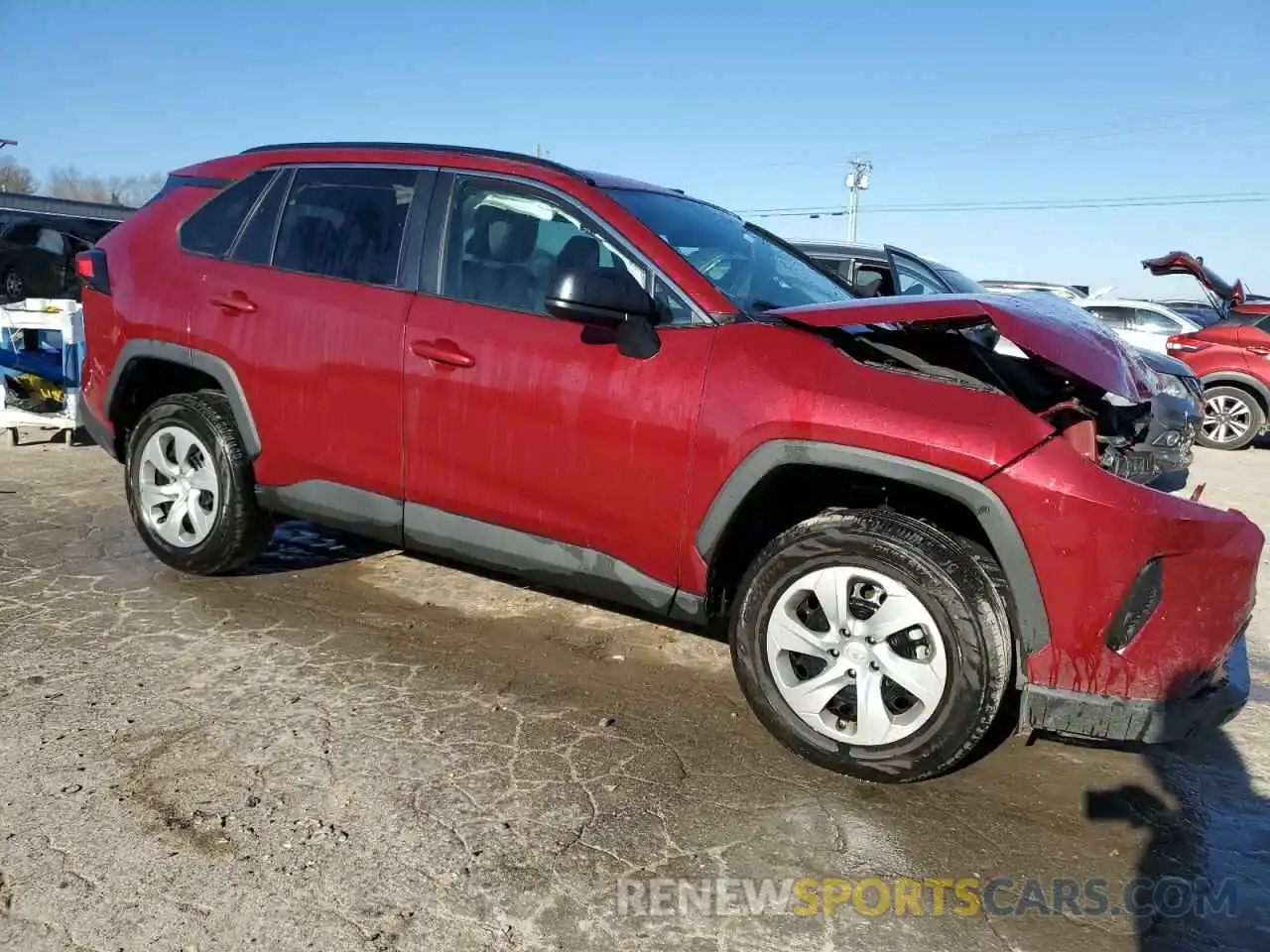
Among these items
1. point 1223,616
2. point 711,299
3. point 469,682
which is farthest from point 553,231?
point 1223,616

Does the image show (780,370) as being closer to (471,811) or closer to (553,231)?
(553,231)

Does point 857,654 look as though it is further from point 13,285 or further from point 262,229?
point 13,285

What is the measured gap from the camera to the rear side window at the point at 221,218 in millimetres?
4078

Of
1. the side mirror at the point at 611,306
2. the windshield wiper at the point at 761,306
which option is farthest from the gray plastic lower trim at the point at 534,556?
the windshield wiper at the point at 761,306

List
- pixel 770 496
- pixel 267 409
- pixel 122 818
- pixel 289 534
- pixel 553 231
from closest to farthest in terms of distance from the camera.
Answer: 1. pixel 122 818
2. pixel 770 496
3. pixel 553 231
4. pixel 267 409
5. pixel 289 534

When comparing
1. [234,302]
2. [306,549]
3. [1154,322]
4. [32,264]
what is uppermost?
[32,264]

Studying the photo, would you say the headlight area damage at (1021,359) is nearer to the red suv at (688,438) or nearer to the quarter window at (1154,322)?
the red suv at (688,438)

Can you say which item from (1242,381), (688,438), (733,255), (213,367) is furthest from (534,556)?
(1242,381)

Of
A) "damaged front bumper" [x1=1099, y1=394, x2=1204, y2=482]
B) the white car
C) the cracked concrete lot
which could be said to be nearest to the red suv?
"damaged front bumper" [x1=1099, y1=394, x2=1204, y2=482]

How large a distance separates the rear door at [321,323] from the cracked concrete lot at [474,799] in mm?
668

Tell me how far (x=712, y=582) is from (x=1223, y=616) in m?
1.45

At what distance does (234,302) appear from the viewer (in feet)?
12.9

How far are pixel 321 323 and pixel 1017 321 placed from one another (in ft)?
8.23

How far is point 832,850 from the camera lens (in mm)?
2559
